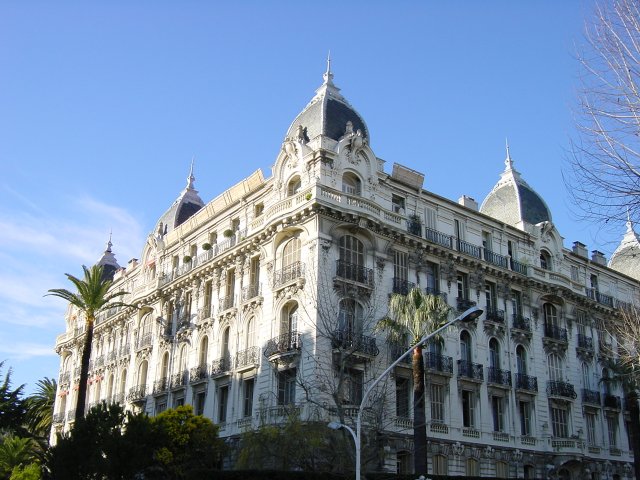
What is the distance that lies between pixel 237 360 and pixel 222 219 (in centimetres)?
1001

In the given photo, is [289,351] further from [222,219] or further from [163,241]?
[163,241]

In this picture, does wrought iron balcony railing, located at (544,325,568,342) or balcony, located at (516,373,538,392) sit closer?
balcony, located at (516,373,538,392)

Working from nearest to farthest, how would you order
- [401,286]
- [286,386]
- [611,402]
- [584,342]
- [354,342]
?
[354,342] < [286,386] < [401,286] < [611,402] < [584,342]

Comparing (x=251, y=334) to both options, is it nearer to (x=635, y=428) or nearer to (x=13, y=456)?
(x=13, y=456)

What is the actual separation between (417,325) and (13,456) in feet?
87.5

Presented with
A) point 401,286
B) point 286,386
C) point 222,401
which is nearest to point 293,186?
point 401,286

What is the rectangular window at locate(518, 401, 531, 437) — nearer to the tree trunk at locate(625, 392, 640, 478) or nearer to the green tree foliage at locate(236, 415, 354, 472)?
the tree trunk at locate(625, 392, 640, 478)

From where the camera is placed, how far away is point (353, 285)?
111ft

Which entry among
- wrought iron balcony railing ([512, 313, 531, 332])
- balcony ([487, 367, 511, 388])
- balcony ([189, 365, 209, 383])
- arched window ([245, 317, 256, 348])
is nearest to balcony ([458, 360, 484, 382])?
balcony ([487, 367, 511, 388])

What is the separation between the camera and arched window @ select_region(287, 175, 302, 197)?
36628mm

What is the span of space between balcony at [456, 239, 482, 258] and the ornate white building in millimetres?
80

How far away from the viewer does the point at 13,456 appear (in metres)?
42.2

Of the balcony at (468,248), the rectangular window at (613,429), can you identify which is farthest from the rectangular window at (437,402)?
the rectangular window at (613,429)

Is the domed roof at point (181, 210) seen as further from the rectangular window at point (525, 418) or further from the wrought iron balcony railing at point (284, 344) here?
the rectangular window at point (525, 418)
